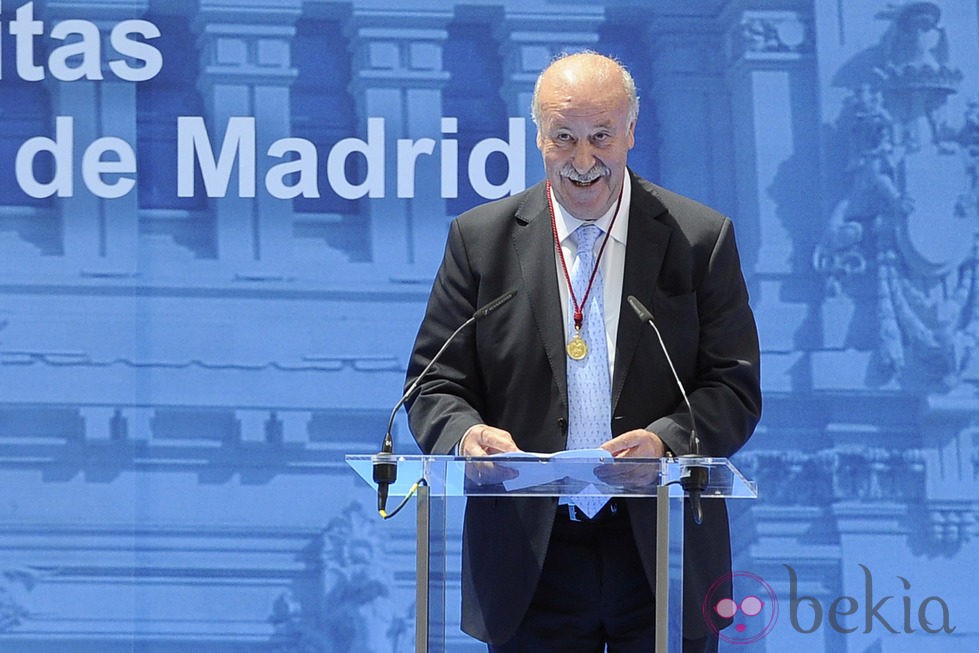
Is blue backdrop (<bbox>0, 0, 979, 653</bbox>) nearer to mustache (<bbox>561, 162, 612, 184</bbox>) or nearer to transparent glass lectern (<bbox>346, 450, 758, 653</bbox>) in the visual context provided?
mustache (<bbox>561, 162, 612, 184</bbox>)

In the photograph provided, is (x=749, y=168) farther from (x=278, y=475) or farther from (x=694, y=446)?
(x=694, y=446)

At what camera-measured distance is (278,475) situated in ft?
13.7

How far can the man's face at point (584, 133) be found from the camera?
8.70ft

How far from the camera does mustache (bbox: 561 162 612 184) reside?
2.66 m

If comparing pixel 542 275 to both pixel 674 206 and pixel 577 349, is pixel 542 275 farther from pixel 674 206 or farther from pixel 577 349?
pixel 674 206

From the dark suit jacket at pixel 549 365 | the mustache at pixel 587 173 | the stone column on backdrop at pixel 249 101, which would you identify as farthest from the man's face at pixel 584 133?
the stone column on backdrop at pixel 249 101

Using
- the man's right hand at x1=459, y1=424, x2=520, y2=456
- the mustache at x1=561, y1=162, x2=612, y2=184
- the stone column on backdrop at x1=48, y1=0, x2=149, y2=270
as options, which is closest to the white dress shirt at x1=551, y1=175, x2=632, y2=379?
the mustache at x1=561, y1=162, x2=612, y2=184

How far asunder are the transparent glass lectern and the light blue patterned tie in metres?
0.33

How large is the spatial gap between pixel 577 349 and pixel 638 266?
0.20 m

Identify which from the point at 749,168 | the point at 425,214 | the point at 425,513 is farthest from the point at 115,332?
the point at 425,513

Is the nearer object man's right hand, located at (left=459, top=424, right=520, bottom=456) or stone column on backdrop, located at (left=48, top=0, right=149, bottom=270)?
man's right hand, located at (left=459, top=424, right=520, bottom=456)

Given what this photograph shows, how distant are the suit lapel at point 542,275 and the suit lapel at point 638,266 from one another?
0.11 meters

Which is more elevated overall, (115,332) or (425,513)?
(115,332)

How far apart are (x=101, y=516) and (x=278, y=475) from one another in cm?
53
